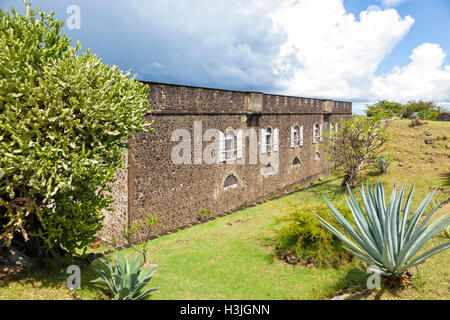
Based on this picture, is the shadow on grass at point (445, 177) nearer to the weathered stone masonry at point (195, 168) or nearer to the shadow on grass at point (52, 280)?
the weathered stone masonry at point (195, 168)

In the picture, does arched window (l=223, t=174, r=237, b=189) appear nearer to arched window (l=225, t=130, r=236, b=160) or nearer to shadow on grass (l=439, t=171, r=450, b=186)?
arched window (l=225, t=130, r=236, b=160)

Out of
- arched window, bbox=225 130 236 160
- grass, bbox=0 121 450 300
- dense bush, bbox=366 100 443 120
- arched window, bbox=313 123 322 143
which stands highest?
dense bush, bbox=366 100 443 120

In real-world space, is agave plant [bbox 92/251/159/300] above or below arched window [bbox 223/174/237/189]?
below

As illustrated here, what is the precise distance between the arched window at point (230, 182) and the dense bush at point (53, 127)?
27.1 ft

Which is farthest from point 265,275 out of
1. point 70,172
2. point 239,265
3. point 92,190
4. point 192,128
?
point 192,128

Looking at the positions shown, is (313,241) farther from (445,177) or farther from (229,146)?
(445,177)

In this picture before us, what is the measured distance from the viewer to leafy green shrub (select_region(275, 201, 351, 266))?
24.6 feet

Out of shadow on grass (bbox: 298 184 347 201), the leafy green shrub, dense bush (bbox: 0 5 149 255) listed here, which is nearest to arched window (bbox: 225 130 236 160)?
shadow on grass (bbox: 298 184 347 201)

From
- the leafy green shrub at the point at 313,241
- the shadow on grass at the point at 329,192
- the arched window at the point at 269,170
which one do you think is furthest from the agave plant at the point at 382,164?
the leafy green shrub at the point at 313,241

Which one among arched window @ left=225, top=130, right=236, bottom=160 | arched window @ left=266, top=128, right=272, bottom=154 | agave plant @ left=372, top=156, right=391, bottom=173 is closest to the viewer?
arched window @ left=225, top=130, right=236, bottom=160

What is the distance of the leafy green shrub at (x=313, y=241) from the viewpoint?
7500 millimetres

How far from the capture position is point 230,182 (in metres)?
14.7

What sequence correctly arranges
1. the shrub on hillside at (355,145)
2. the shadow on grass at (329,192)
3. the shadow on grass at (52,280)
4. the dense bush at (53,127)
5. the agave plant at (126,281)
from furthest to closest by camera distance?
the shrub on hillside at (355,145) → the shadow on grass at (329,192) → the shadow on grass at (52,280) → the agave plant at (126,281) → the dense bush at (53,127)

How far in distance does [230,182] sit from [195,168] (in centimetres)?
281
